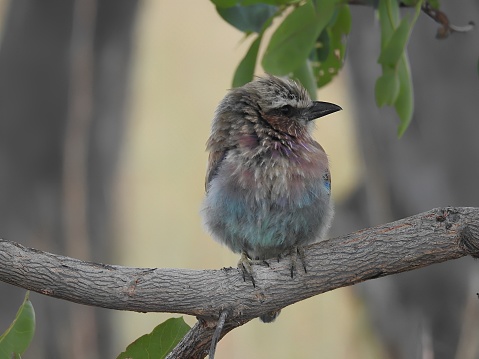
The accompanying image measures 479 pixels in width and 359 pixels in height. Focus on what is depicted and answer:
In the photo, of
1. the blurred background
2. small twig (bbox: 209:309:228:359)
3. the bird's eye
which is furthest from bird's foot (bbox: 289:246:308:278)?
the blurred background

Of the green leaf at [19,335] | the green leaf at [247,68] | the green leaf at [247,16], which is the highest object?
the green leaf at [247,16]

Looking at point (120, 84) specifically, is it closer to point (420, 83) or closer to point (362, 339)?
point (420, 83)

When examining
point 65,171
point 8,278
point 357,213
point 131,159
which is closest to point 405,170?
point 357,213

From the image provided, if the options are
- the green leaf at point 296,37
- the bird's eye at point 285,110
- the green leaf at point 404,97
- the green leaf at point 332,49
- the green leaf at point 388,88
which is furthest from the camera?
the bird's eye at point 285,110

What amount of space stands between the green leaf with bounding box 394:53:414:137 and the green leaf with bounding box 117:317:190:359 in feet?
3.54

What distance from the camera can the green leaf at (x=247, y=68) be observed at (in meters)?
3.79

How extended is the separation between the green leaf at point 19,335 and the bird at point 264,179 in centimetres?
96

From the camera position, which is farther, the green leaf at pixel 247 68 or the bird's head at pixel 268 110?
the bird's head at pixel 268 110

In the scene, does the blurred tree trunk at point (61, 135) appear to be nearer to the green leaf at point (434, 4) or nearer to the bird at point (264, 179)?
the bird at point (264, 179)

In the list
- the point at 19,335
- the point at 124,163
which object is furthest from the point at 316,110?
the point at 124,163

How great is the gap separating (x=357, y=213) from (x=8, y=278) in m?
5.15

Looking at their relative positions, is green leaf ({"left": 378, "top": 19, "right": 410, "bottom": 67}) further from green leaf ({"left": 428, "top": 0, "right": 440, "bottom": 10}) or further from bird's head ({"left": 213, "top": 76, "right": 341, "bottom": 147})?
bird's head ({"left": 213, "top": 76, "right": 341, "bottom": 147})

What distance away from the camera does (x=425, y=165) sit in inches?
280

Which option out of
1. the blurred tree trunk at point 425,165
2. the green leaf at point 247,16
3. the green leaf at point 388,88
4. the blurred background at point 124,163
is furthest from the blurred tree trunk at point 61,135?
the green leaf at point 388,88
